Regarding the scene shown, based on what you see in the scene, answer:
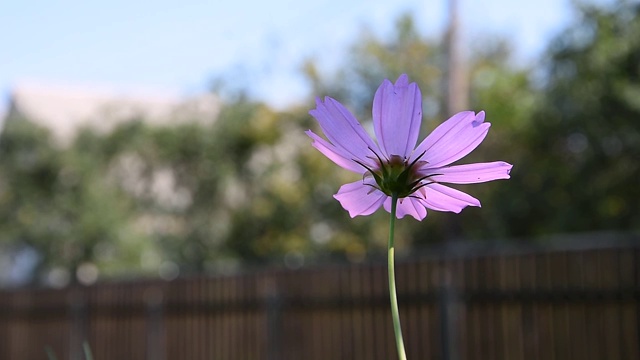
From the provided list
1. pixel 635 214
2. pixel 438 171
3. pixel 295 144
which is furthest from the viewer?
pixel 295 144

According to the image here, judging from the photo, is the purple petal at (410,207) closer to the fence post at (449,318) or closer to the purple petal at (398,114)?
the purple petal at (398,114)

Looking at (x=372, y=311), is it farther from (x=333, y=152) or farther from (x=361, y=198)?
(x=333, y=152)

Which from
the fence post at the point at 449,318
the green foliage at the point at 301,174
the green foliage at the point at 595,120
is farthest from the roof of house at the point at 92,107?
the fence post at the point at 449,318

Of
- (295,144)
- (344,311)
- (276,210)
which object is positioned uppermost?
(295,144)

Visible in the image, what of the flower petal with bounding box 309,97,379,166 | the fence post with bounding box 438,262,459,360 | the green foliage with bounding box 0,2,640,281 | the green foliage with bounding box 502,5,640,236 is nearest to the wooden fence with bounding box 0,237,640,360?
the fence post with bounding box 438,262,459,360

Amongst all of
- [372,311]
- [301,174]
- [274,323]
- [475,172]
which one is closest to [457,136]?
[475,172]

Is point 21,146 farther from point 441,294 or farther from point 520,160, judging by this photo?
point 441,294

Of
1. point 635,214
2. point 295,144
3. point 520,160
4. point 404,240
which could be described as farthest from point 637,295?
point 295,144
